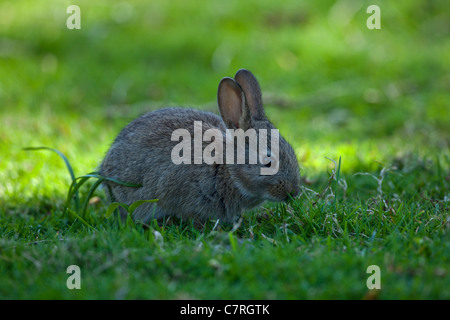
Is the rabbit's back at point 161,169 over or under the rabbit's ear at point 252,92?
under

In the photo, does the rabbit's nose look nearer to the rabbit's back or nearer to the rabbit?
the rabbit

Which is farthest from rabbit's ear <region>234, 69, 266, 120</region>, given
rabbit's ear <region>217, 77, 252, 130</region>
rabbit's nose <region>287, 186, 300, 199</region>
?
rabbit's nose <region>287, 186, 300, 199</region>

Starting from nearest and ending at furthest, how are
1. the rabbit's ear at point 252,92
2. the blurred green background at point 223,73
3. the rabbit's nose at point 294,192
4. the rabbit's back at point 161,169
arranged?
the rabbit's nose at point 294,192, the rabbit's back at point 161,169, the rabbit's ear at point 252,92, the blurred green background at point 223,73

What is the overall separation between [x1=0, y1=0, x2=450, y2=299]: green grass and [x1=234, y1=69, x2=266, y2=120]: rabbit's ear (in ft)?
2.81

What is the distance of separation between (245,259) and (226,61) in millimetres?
6665

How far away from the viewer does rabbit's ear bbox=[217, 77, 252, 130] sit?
183 inches

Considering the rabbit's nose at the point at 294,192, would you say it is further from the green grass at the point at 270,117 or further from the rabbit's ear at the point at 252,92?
the rabbit's ear at the point at 252,92

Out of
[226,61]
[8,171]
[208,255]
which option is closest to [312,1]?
[226,61]

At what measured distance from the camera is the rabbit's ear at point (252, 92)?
4.99 metres

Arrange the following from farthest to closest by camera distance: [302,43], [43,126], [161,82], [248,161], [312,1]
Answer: [312,1] < [302,43] < [161,82] < [43,126] < [248,161]

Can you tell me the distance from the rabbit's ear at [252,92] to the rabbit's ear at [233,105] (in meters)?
0.28

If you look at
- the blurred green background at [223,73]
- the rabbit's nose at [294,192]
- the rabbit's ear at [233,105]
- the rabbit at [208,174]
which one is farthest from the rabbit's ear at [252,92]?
the blurred green background at [223,73]
